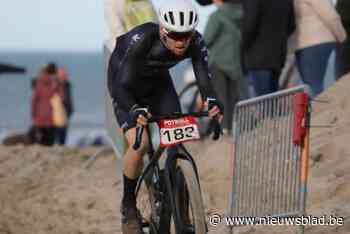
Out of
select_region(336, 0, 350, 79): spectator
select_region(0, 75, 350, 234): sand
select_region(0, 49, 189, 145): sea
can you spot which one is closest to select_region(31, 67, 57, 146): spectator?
select_region(0, 75, 350, 234): sand

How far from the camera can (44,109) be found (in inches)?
919

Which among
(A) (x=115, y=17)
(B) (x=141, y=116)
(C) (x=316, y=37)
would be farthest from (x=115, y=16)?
(B) (x=141, y=116)

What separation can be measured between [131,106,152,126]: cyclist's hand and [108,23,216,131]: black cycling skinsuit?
0.50 feet

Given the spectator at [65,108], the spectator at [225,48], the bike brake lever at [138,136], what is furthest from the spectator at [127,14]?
the spectator at [65,108]

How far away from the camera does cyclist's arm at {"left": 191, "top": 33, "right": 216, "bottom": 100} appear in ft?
30.3

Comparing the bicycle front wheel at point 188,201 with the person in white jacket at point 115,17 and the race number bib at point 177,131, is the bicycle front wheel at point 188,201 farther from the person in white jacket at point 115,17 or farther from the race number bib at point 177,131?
the person in white jacket at point 115,17

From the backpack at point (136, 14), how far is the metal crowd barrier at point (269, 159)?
2.53 metres

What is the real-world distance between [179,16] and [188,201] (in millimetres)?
1204

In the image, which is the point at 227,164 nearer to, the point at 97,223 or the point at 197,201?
the point at 97,223

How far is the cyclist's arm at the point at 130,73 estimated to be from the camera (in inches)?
369

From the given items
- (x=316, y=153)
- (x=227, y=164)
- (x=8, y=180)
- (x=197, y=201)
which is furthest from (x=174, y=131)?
(x=8, y=180)

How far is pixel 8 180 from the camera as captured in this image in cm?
1584

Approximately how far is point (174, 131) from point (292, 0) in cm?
468

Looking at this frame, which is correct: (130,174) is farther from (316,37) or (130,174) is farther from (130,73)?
(316,37)
